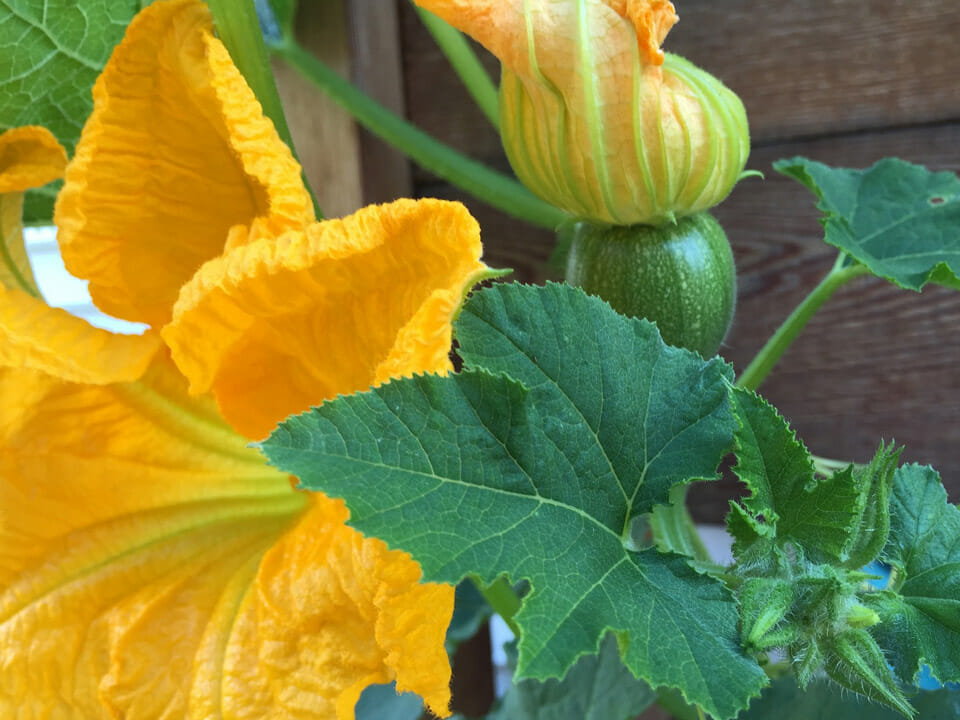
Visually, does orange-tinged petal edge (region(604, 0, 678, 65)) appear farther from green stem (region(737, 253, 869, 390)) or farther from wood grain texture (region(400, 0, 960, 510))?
wood grain texture (region(400, 0, 960, 510))

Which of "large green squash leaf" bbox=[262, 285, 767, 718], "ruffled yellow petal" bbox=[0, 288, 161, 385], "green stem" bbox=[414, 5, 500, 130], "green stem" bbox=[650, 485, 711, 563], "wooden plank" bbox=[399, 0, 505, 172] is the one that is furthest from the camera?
"wooden plank" bbox=[399, 0, 505, 172]

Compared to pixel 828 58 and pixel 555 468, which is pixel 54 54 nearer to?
pixel 555 468

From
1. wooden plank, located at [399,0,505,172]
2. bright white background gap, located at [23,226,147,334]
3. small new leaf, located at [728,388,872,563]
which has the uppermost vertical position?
wooden plank, located at [399,0,505,172]

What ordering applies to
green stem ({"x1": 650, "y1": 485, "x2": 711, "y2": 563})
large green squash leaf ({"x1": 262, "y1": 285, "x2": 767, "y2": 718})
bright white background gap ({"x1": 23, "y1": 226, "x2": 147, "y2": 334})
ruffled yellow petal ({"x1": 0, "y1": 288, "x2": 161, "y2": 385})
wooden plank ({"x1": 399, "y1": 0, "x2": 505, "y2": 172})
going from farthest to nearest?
bright white background gap ({"x1": 23, "y1": 226, "x2": 147, "y2": 334}) < wooden plank ({"x1": 399, "y1": 0, "x2": 505, "y2": 172}) < green stem ({"x1": 650, "y1": 485, "x2": 711, "y2": 563}) < ruffled yellow petal ({"x1": 0, "y1": 288, "x2": 161, "y2": 385}) < large green squash leaf ({"x1": 262, "y1": 285, "x2": 767, "y2": 718})

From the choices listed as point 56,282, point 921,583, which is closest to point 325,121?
point 56,282

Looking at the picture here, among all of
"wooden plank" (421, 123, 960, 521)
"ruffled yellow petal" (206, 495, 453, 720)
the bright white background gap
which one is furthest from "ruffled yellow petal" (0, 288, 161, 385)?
the bright white background gap

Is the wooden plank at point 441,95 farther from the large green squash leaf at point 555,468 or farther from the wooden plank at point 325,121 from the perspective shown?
the large green squash leaf at point 555,468

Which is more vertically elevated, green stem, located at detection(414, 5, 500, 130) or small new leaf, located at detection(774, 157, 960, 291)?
green stem, located at detection(414, 5, 500, 130)
